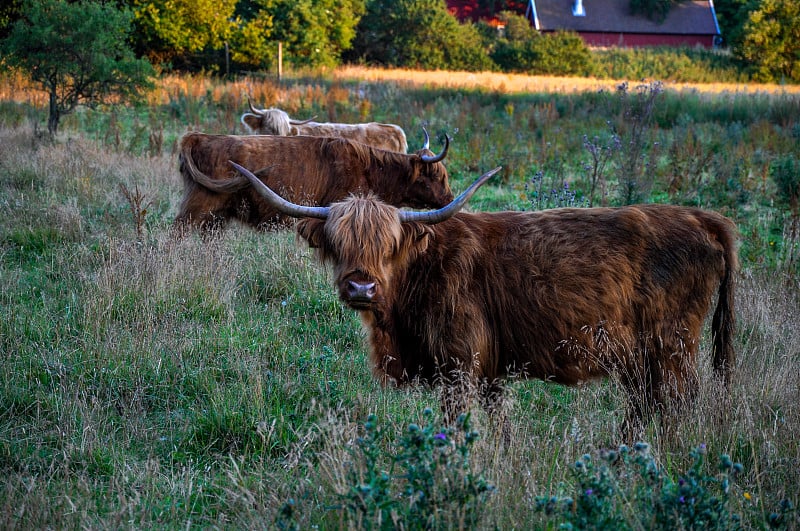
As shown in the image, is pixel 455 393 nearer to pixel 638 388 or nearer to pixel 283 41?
pixel 638 388

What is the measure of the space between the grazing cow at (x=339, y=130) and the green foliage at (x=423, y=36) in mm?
25419

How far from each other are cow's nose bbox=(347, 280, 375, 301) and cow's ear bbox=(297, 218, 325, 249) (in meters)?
0.48

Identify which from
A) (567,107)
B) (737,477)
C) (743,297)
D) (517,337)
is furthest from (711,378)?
(567,107)

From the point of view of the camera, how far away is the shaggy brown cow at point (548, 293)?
3709 millimetres

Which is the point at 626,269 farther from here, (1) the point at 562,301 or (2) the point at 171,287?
(2) the point at 171,287

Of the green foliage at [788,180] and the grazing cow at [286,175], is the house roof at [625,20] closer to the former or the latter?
the green foliage at [788,180]

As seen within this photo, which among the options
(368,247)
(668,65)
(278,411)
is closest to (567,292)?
(368,247)

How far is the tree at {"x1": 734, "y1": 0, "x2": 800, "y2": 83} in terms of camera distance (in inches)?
1173

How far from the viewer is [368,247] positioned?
12.2ft

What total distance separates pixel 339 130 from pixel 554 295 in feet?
26.0

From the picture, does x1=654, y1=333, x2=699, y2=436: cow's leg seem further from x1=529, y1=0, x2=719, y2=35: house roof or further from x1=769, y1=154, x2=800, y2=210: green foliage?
x1=529, y1=0, x2=719, y2=35: house roof

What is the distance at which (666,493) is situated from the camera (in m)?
2.29

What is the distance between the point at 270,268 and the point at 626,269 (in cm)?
329

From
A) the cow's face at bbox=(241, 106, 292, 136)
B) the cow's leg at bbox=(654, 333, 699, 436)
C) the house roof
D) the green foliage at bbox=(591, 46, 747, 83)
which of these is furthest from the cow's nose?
the house roof
